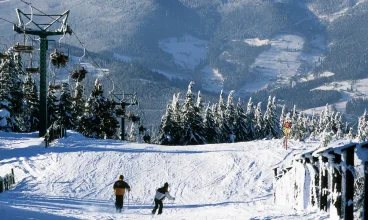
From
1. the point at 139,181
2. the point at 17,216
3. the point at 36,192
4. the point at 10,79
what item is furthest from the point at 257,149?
the point at 10,79

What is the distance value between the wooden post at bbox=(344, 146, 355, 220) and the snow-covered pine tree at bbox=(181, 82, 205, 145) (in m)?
50.4

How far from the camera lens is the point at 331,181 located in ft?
35.3

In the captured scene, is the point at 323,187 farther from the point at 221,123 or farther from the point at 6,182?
the point at 221,123

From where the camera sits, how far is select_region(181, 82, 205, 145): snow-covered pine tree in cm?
6009

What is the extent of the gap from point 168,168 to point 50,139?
9941 millimetres

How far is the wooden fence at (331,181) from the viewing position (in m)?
9.34

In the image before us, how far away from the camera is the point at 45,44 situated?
3606 cm

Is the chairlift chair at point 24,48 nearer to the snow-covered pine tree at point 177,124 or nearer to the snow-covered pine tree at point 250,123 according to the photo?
the snow-covered pine tree at point 177,124

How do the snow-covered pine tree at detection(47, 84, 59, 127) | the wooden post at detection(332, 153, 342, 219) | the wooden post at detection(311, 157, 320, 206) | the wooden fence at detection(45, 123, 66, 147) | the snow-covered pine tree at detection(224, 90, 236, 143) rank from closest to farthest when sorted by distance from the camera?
the wooden post at detection(332, 153, 342, 219), the wooden post at detection(311, 157, 320, 206), the wooden fence at detection(45, 123, 66, 147), the snow-covered pine tree at detection(47, 84, 59, 127), the snow-covered pine tree at detection(224, 90, 236, 143)

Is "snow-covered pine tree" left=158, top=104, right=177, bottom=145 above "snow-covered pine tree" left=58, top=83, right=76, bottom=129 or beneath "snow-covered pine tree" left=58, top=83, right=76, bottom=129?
beneath

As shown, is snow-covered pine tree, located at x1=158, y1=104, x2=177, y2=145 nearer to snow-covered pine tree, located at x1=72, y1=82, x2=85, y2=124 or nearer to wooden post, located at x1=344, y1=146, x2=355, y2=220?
snow-covered pine tree, located at x1=72, y1=82, x2=85, y2=124

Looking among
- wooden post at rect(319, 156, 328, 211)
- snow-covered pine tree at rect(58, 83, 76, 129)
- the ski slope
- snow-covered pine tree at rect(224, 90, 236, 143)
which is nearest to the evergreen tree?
snow-covered pine tree at rect(224, 90, 236, 143)

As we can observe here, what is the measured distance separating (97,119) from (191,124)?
11.3m

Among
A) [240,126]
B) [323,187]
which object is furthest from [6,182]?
[240,126]
